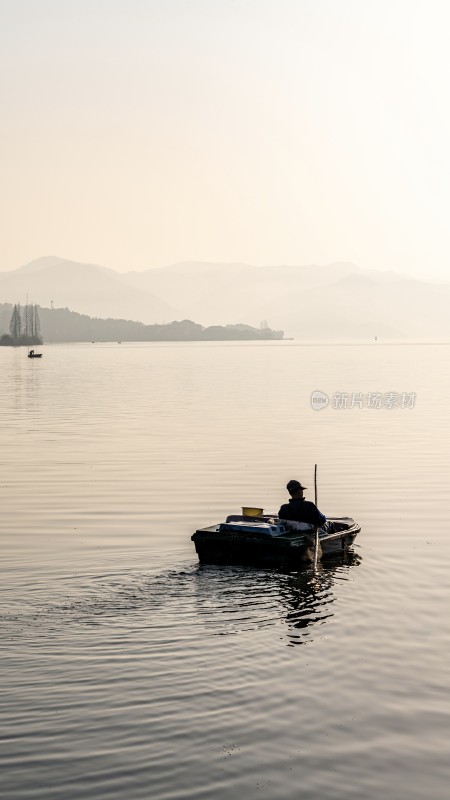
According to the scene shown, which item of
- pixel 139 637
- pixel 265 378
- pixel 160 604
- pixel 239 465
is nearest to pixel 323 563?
pixel 160 604

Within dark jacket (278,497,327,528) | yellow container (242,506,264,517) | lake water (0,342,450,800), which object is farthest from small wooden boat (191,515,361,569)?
yellow container (242,506,264,517)

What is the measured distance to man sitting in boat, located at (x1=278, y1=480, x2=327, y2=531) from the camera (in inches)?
898

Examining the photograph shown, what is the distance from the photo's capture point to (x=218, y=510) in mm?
31859

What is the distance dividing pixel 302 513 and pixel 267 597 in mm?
3448

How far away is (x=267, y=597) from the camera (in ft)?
65.2

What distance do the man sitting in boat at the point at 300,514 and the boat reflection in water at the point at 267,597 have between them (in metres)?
1.00

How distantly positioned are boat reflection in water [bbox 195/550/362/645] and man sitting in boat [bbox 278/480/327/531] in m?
1.00

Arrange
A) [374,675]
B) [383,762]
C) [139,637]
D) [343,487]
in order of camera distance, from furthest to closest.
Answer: [343,487]
[139,637]
[374,675]
[383,762]

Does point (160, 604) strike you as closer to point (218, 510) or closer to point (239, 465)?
point (218, 510)

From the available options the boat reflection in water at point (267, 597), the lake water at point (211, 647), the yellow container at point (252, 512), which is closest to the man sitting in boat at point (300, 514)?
the yellow container at point (252, 512)

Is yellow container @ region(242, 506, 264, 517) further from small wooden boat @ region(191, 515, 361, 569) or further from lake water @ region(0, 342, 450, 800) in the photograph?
lake water @ region(0, 342, 450, 800)

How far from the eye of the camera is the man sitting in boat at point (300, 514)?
22.8 metres

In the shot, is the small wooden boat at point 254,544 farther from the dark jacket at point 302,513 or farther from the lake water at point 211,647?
the lake water at point 211,647

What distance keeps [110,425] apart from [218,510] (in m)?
29.9
